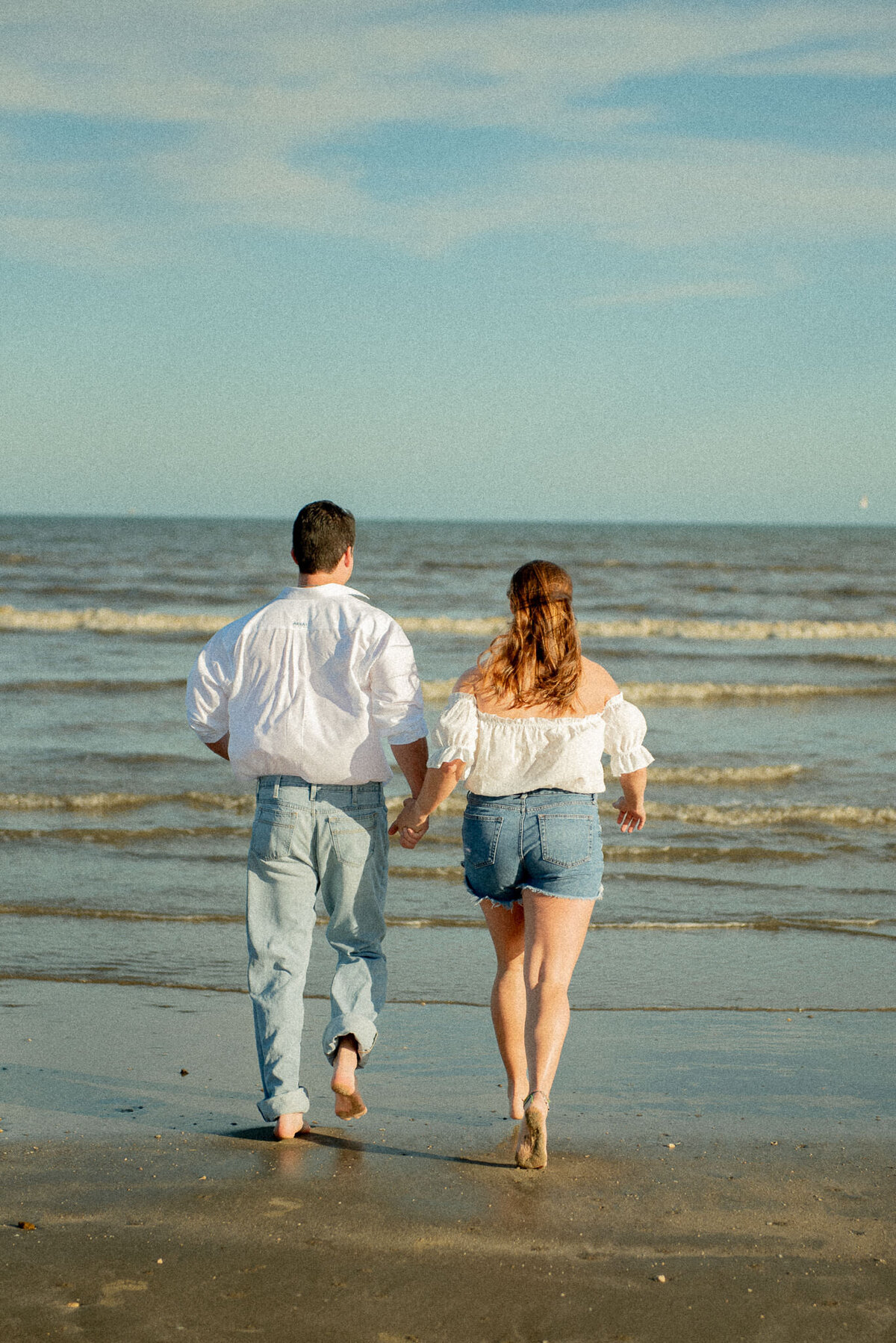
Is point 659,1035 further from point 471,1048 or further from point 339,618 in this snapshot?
point 339,618

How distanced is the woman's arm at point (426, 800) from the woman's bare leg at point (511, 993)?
0.91 feet

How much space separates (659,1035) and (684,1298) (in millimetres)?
1916

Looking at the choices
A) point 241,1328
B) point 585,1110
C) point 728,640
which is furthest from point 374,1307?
point 728,640

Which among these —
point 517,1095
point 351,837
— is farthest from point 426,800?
point 517,1095

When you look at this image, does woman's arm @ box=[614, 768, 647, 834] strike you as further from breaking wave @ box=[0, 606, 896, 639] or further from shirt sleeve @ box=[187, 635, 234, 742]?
breaking wave @ box=[0, 606, 896, 639]

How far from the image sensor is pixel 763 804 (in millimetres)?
9359

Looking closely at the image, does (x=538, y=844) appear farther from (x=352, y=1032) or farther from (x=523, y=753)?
(x=352, y=1032)

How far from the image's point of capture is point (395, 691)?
11.4 ft

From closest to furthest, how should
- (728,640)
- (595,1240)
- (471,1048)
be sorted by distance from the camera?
(595,1240) < (471,1048) < (728,640)

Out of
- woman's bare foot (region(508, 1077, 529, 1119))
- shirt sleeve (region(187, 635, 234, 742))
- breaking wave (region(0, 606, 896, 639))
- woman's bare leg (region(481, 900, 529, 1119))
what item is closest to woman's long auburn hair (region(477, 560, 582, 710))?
woman's bare leg (region(481, 900, 529, 1119))

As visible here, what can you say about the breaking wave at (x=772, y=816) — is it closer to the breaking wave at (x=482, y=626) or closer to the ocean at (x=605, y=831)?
the ocean at (x=605, y=831)

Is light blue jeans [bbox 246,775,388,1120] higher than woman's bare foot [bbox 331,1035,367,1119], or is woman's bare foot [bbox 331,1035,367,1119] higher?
light blue jeans [bbox 246,775,388,1120]

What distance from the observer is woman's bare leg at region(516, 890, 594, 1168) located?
3.45 m

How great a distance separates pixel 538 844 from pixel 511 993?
1.62 ft
